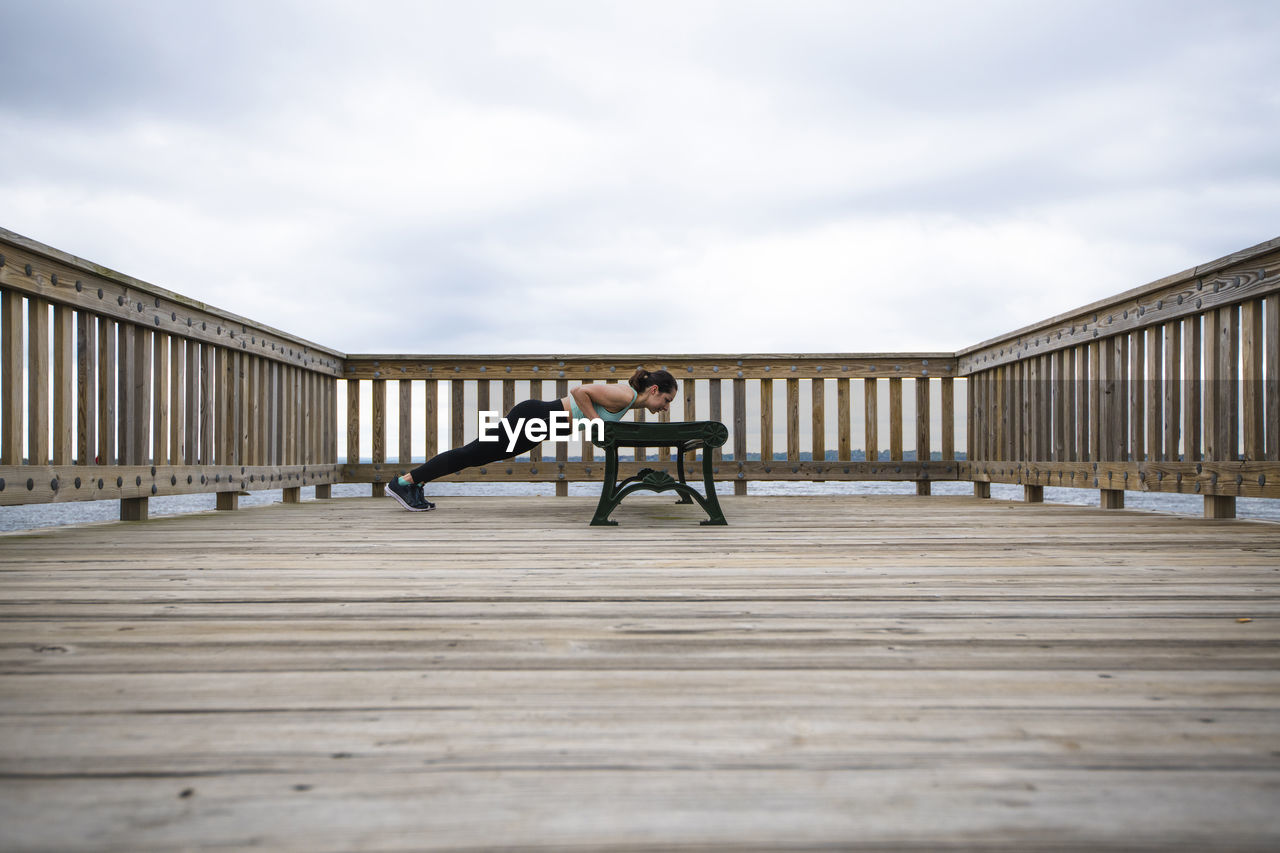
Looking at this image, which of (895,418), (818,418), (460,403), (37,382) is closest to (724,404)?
(818,418)

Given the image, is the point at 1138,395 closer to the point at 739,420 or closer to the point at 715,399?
the point at 739,420

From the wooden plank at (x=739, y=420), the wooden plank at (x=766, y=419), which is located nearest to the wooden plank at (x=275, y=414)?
the wooden plank at (x=739, y=420)

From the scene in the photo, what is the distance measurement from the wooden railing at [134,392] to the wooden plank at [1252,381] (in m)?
5.35

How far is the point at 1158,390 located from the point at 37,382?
17.9 ft

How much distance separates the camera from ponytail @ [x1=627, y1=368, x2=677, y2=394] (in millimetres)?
4152

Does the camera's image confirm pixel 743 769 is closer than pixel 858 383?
Yes

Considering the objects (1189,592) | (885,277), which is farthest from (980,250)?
(1189,592)

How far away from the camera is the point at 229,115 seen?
12.2m

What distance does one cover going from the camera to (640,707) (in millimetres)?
914

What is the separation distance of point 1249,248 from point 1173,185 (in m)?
14.0

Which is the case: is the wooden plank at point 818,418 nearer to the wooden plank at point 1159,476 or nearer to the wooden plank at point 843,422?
Result: the wooden plank at point 843,422

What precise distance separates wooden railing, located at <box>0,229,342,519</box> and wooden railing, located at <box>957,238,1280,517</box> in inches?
210

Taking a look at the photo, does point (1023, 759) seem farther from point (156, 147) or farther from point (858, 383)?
point (156, 147)

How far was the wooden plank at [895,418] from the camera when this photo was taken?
579cm
